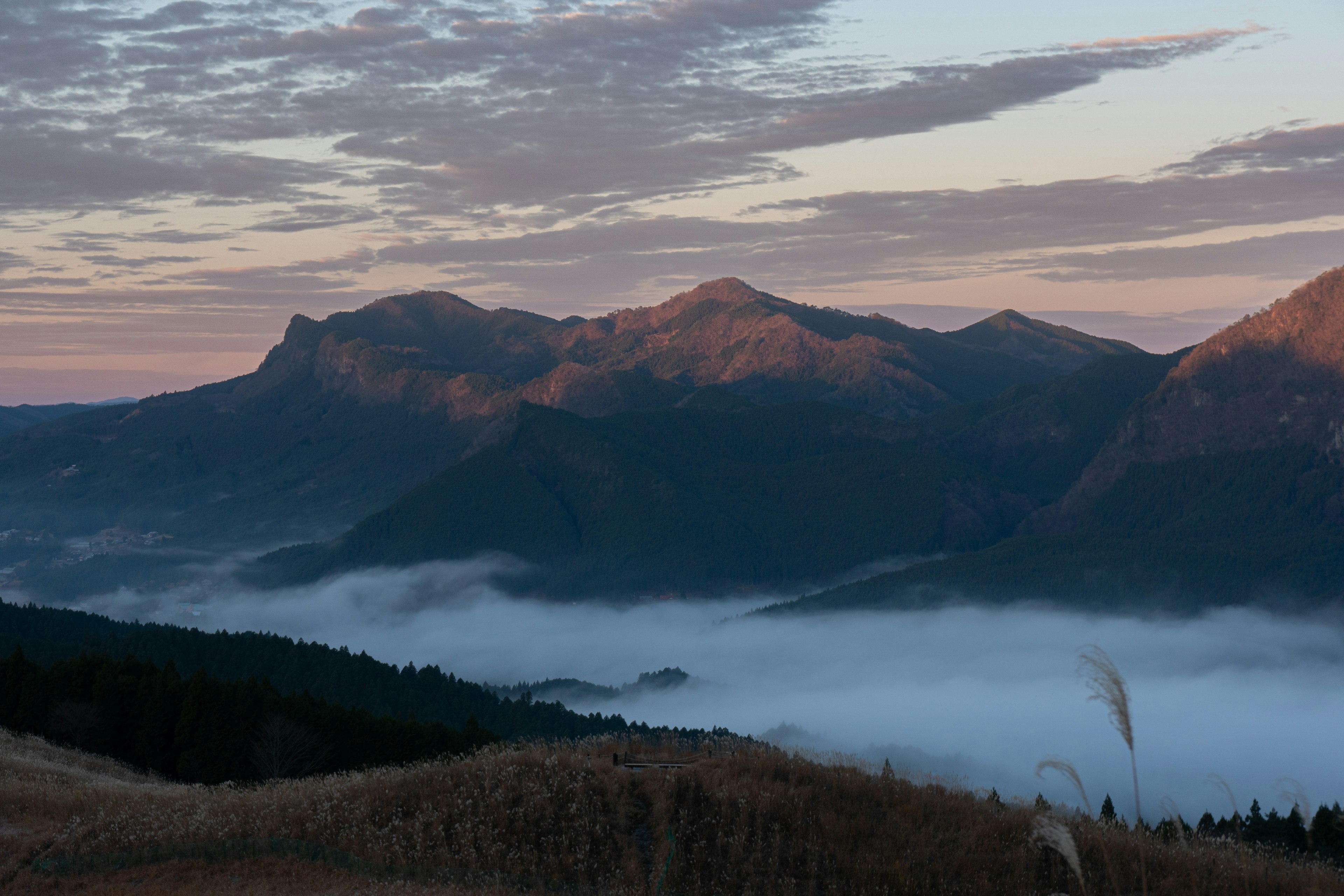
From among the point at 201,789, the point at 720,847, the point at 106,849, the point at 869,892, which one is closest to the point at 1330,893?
the point at 869,892

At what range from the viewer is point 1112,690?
938 inches

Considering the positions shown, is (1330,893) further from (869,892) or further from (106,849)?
A: (106,849)

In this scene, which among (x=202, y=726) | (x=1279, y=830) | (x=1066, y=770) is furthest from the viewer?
(x=202, y=726)

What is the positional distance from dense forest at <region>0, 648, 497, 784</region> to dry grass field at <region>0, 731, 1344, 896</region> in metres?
40.7

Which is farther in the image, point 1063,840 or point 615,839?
point 615,839

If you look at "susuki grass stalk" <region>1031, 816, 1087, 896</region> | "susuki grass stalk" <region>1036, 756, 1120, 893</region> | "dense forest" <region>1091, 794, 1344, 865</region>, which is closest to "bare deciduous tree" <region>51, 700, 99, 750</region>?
"dense forest" <region>1091, 794, 1344, 865</region>

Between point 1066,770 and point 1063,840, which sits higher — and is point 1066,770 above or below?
A: above

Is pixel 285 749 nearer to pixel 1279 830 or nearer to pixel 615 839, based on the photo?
pixel 615 839

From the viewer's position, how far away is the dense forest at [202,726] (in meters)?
88.0

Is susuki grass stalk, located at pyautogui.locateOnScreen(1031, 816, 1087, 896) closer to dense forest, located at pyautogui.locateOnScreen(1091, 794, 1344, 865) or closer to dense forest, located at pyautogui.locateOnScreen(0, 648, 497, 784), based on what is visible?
dense forest, located at pyautogui.locateOnScreen(1091, 794, 1344, 865)

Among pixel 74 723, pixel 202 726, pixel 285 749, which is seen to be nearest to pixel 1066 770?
pixel 285 749

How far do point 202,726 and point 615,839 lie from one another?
6094 centimetres

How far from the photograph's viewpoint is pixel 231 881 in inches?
1570

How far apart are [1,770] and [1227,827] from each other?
79.0 meters
